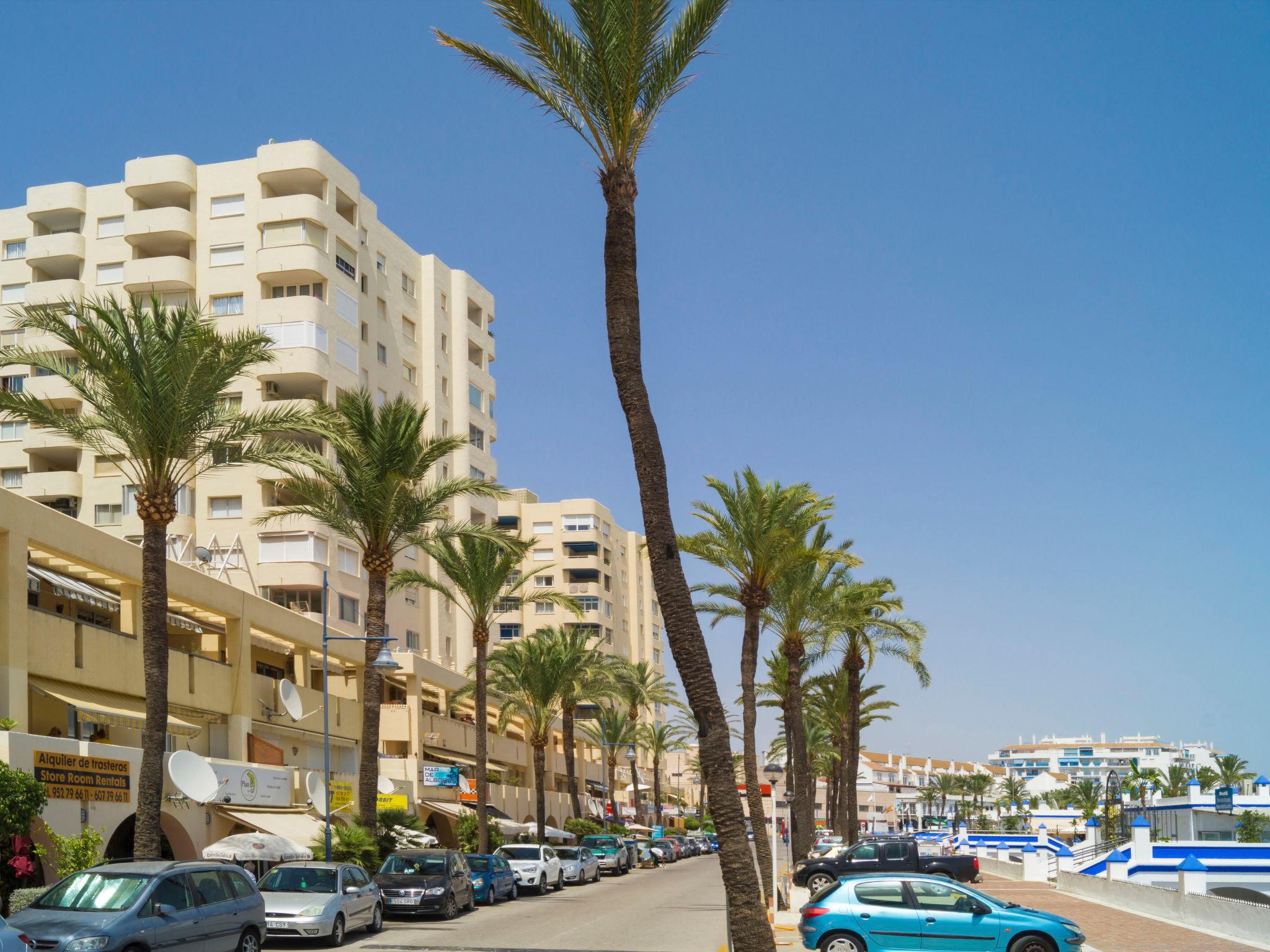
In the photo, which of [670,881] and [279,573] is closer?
[670,881]

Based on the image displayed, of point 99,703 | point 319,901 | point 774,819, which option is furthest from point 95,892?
point 774,819

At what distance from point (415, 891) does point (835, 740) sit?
52.8 metres

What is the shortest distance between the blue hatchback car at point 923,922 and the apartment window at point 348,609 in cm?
4158

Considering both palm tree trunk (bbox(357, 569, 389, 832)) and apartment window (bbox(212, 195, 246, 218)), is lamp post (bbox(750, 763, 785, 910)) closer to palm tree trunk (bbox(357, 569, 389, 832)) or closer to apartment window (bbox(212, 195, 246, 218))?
palm tree trunk (bbox(357, 569, 389, 832))

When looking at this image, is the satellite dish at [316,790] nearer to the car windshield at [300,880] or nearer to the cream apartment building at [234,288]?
the car windshield at [300,880]

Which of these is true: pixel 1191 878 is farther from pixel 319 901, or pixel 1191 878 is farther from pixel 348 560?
pixel 348 560

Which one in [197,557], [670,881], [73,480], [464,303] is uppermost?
[464,303]

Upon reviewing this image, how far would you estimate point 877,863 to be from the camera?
33.3m

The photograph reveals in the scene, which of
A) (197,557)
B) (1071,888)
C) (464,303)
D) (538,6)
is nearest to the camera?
(538,6)

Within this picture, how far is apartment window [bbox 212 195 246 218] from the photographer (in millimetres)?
61188

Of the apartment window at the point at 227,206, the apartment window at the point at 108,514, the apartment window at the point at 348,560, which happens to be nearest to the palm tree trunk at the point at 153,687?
the apartment window at the point at 348,560

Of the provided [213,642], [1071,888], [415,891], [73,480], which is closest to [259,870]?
[415,891]

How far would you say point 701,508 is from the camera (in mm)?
38250

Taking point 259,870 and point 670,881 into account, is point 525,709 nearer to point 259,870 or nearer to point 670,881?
point 670,881
